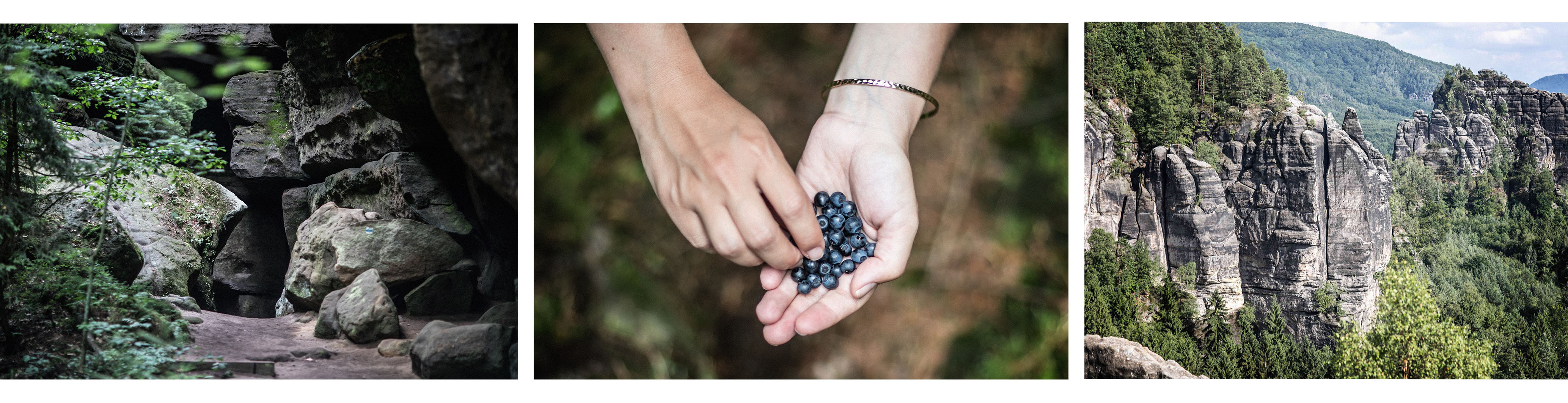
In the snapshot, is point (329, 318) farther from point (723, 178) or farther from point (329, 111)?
point (723, 178)

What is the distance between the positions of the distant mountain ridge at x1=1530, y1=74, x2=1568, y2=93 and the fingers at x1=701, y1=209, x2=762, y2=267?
9.54ft

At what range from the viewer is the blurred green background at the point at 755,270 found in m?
2.28

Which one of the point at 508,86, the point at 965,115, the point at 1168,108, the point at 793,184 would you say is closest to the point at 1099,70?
the point at 1168,108

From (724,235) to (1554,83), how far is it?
9.93ft

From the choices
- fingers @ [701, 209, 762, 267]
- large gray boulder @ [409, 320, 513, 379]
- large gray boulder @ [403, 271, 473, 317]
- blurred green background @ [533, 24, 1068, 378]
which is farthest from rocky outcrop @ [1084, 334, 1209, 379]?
large gray boulder @ [403, 271, 473, 317]

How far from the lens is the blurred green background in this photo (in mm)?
2283

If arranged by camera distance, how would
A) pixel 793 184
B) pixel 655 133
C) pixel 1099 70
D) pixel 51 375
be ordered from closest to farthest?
pixel 793 184, pixel 655 133, pixel 51 375, pixel 1099 70

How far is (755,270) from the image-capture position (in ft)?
7.51

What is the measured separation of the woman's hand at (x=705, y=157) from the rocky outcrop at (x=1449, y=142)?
7.19 ft

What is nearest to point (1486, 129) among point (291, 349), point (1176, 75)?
point (1176, 75)

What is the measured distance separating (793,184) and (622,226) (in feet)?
2.05

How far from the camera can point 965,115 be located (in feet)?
7.77

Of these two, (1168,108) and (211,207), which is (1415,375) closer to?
(1168,108)

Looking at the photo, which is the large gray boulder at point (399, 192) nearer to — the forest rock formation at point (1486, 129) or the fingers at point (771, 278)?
the fingers at point (771, 278)
